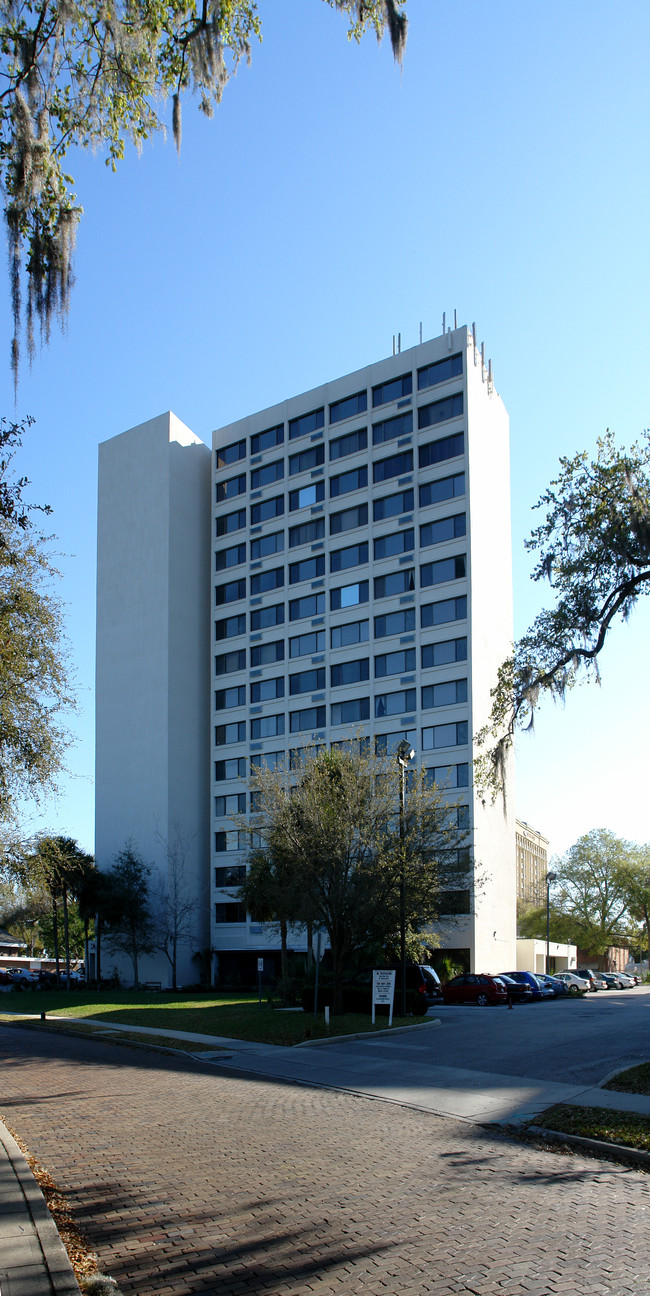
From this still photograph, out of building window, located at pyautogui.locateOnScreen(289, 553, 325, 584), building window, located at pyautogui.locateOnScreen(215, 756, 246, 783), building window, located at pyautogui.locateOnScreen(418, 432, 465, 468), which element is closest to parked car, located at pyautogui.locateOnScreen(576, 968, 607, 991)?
building window, located at pyautogui.locateOnScreen(215, 756, 246, 783)

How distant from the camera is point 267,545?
69562mm

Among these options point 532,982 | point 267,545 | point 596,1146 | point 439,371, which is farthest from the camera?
point 267,545

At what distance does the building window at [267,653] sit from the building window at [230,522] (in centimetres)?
902

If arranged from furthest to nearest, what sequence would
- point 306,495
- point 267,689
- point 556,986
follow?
point 267,689, point 306,495, point 556,986

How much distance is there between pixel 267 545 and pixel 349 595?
8792mm

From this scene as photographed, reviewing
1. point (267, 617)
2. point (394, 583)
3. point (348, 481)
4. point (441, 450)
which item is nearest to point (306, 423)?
point (348, 481)

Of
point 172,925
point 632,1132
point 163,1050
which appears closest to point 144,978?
point 172,925

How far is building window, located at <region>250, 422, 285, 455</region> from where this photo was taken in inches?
2763

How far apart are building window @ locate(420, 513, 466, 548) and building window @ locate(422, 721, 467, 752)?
1073 cm

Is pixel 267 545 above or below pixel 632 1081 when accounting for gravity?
above

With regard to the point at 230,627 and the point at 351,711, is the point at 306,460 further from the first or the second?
the point at 351,711

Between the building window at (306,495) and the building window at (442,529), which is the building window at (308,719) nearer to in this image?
the building window at (442,529)

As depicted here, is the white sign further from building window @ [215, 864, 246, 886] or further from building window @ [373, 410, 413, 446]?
building window @ [373, 410, 413, 446]

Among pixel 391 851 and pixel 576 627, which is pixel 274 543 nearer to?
pixel 391 851
